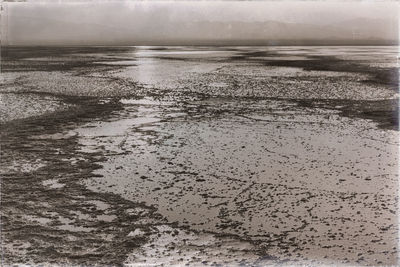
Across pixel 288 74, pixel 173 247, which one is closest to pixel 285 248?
pixel 173 247

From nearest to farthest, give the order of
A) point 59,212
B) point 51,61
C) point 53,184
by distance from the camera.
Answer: point 59,212, point 53,184, point 51,61

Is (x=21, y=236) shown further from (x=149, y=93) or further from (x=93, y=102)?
(x=149, y=93)

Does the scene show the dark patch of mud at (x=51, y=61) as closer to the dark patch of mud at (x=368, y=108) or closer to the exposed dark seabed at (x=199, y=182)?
the exposed dark seabed at (x=199, y=182)

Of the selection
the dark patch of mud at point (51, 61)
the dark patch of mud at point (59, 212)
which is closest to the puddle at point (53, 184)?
the dark patch of mud at point (59, 212)

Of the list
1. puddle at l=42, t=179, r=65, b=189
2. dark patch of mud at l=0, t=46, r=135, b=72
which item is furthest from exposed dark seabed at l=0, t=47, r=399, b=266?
dark patch of mud at l=0, t=46, r=135, b=72

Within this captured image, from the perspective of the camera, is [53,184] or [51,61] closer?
[53,184]

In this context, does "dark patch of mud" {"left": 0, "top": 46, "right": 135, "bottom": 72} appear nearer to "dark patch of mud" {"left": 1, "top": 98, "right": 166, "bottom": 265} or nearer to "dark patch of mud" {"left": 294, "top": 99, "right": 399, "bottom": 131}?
"dark patch of mud" {"left": 294, "top": 99, "right": 399, "bottom": 131}

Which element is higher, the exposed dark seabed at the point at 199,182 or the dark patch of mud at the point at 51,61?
the dark patch of mud at the point at 51,61

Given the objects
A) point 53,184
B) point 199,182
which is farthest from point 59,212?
point 199,182

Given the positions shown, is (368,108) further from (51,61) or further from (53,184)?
(51,61)

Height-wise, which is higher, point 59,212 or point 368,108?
point 368,108
